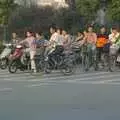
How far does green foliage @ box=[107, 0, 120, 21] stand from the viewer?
30.2 meters

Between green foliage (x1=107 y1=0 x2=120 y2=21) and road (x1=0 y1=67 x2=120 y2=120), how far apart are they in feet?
40.0

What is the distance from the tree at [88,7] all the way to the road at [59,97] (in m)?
13.6

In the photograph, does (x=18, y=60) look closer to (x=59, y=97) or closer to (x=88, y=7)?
(x=59, y=97)

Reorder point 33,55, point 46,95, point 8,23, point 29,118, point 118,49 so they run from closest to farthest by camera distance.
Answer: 1. point 29,118
2. point 46,95
3. point 33,55
4. point 118,49
5. point 8,23

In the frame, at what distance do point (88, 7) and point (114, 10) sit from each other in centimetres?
199

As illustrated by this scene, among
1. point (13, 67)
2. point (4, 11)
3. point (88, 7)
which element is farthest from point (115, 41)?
point (88, 7)

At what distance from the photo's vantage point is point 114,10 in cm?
3058

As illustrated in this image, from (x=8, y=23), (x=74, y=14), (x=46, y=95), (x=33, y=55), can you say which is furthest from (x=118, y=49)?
(x=74, y=14)

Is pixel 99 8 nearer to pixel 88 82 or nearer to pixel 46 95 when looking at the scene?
pixel 88 82

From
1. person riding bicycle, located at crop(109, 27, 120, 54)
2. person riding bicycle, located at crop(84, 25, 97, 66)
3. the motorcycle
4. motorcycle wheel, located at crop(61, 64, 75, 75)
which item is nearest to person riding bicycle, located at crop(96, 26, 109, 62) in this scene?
person riding bicycle, located at crop(109, 27, 120, 54)

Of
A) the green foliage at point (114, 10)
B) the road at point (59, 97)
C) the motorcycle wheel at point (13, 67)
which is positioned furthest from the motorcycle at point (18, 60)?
the green foliage at point (114, 10)

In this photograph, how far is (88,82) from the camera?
16.1 m

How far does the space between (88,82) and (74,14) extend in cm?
2052

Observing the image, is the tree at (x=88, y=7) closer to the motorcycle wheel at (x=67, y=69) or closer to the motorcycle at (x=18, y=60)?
the motorcycle at (x=18, y=60)
